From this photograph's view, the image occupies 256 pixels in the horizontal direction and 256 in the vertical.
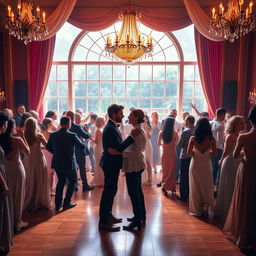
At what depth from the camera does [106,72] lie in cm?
838

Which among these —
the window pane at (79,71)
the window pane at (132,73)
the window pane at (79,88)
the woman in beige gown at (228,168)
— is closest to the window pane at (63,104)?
the window pane at (79,88)

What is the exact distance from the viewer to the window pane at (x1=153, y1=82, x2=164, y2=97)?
8.40m

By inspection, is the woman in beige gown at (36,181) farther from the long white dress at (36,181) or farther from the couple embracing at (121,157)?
the couple embracing at (121,157)

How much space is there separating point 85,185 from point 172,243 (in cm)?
255

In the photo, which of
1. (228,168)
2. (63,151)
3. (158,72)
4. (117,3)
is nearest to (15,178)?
(63,151)

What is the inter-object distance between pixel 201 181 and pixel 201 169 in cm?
18

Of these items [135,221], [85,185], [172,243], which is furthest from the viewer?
[85,185]

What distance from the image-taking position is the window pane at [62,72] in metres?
8.32

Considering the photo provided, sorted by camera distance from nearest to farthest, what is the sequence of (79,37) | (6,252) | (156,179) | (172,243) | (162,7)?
(6,252) → (172,243) → (156,179) → (162,7) → (79,37)

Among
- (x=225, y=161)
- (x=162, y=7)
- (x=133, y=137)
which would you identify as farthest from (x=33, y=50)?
(x=225, y=161)

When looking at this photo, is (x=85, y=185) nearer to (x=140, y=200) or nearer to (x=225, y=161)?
(x=140, y=200)

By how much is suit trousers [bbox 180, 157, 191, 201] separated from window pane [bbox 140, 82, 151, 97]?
3794 mm

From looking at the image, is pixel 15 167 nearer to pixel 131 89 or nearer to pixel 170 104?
pixel 131 89

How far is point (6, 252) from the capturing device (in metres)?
3.21
